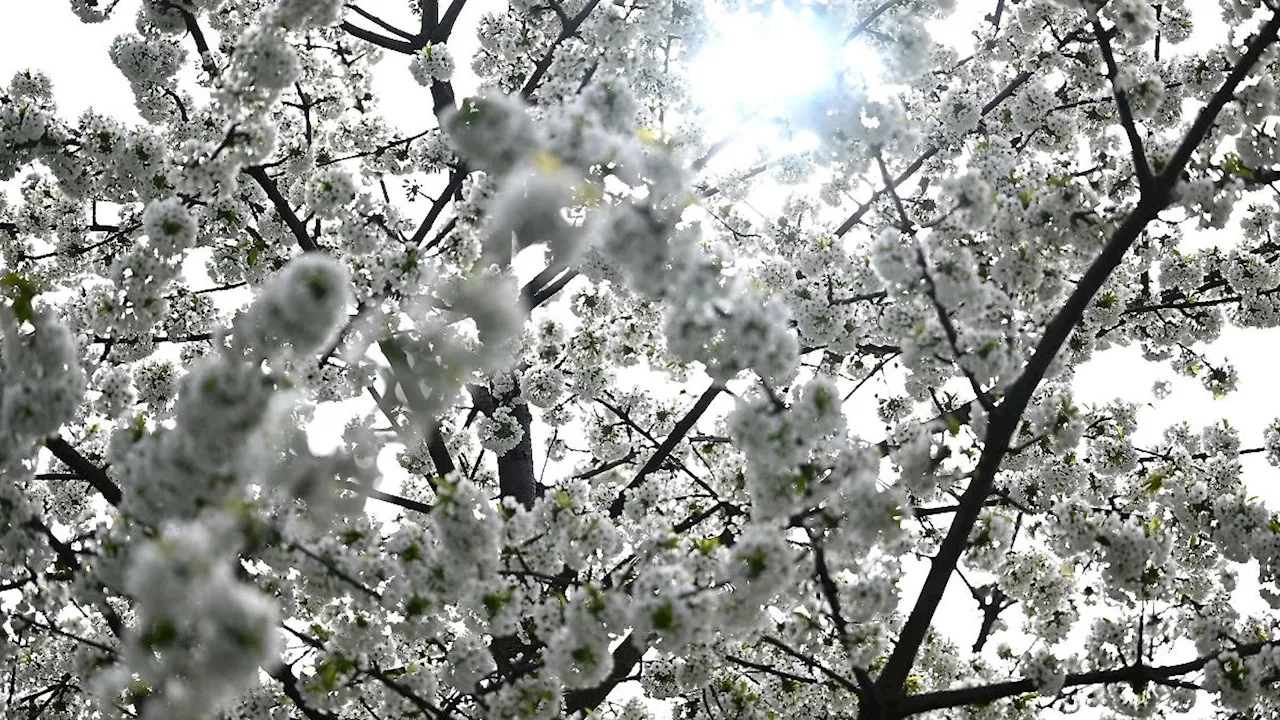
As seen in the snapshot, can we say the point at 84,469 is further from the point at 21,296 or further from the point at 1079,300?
the point at 1079,300

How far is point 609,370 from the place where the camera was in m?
9.69

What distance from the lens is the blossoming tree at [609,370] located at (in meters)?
3.11

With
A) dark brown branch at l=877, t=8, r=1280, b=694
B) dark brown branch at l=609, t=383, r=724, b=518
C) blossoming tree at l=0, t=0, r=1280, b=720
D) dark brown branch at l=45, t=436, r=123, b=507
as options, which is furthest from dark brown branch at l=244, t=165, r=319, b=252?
dark brown branch at l=877, t=8, r=1280, b=694

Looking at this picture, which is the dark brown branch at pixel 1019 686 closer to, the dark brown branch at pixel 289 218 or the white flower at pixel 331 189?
the white flower at pixel 331 189

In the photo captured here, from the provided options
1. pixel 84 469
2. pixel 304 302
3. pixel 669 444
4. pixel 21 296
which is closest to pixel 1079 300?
pixel 304 302

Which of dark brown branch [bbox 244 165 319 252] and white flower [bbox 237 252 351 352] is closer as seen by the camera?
white flower [bbox 237 252 351 352]

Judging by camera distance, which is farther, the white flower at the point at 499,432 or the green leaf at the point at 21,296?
the white flower at the point at 499,432

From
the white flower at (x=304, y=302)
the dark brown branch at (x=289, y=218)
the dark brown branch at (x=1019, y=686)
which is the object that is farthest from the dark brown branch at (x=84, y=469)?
the dark brown branch at (x=1019, y=686)

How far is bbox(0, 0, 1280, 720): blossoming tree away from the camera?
3.11m

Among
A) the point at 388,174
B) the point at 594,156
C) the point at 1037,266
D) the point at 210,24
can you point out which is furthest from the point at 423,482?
the point at 594,156

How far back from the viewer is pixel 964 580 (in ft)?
21.5

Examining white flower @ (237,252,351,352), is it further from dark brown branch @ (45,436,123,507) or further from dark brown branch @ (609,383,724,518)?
dark brown branch @ (609,383,724,518)

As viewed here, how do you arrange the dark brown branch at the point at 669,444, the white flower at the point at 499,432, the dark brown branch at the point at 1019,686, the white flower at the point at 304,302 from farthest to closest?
the white flower at the point at 499,432 → the dark brown branch at the point at 669,444 → the dark brown branch at the point at 1019,686 → the white flower at the point at 304,302

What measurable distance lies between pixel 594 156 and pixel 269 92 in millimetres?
3595
